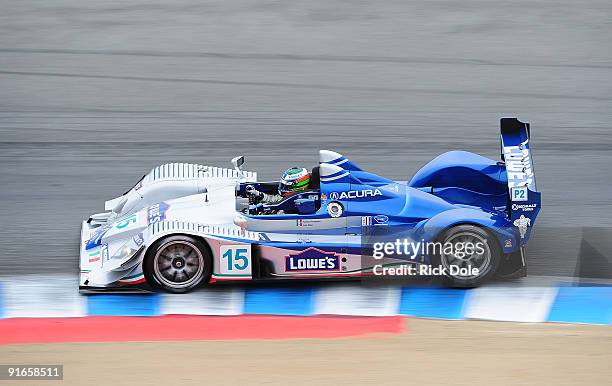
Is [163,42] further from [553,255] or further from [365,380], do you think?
[365,380]

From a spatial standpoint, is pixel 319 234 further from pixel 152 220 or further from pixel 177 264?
pixel 152 220

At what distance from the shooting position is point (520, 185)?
10.6 metres

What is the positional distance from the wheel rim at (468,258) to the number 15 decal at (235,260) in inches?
71.4

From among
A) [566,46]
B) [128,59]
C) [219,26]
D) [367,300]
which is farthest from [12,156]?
[566,46]

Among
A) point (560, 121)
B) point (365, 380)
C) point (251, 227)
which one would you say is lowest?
point (365, 380)

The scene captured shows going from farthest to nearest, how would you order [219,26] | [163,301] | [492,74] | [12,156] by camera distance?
[219,26] < [492,74] < [12,156] < [163,301]

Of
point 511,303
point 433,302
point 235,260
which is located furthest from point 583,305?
point 235,260

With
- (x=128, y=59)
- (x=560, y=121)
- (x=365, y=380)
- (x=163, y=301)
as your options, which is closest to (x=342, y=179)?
(x=163, y=301)

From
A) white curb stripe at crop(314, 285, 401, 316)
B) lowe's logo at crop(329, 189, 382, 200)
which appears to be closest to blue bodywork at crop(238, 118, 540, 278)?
lowe's logo at crop(329, 189, 382, 200)

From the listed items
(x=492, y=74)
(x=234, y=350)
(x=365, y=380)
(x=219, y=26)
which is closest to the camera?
(x=365, y=380)

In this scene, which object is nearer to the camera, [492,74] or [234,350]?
[234,350]

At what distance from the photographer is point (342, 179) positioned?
10.7 meters

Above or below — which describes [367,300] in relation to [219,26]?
below

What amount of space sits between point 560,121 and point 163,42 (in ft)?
19.8
